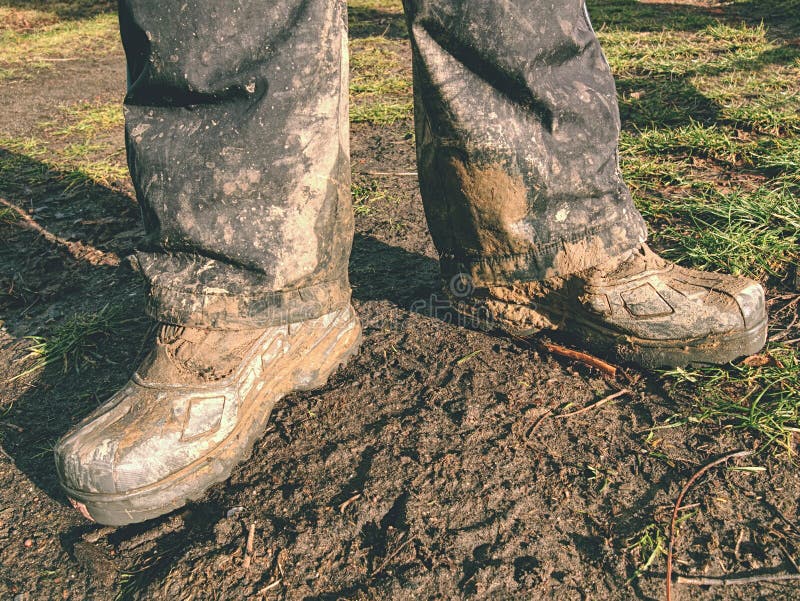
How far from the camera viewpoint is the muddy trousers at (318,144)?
1357 millimetres

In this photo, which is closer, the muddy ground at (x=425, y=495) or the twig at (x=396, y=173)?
the muddy ground at (x=425, y=495)

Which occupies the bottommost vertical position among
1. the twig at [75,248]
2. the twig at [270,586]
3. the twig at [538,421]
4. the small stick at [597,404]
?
the twig at [270,586]

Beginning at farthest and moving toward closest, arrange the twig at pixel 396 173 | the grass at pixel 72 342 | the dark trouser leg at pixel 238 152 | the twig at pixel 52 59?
the twig at pixel 52 59
the twig at pixel 396 173
the grass at pixel 72 342
the dark trouser leg at pixel 238 152

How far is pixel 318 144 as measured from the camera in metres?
1.46

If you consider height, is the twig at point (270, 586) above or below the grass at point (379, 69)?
below

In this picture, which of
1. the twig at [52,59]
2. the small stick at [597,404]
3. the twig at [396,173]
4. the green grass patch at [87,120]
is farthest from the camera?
the twig at [52,59]

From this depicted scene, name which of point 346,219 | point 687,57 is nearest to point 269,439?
point 346,219

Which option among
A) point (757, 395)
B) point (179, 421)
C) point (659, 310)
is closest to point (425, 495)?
point (179, 421)

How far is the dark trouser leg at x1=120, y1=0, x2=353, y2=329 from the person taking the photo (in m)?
1.34

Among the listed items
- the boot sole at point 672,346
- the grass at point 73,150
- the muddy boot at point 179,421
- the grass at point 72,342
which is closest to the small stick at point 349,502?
the muddy boot at point 179,421

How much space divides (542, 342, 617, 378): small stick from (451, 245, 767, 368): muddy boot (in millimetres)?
43

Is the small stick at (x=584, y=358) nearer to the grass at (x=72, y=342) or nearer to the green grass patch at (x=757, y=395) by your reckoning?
the green grass patch at (x=757, y=395)

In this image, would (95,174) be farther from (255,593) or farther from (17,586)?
(255,593)

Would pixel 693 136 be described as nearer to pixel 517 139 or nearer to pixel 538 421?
pixel 517 139
